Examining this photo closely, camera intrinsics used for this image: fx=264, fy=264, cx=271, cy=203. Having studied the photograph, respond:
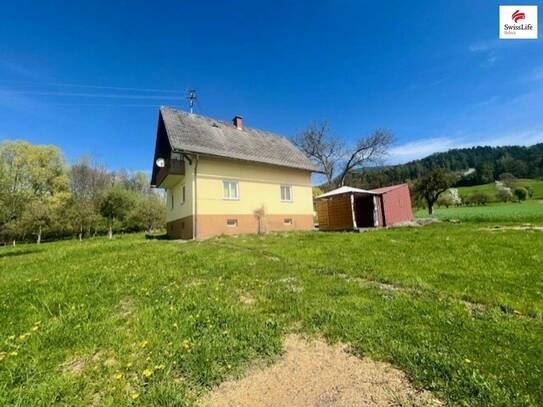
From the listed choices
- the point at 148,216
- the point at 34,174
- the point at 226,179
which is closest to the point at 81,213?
the point at 148,216

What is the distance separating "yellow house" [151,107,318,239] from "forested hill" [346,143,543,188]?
102 ft

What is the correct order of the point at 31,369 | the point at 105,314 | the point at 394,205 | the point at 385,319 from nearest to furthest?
A: the point at 31,369, the point at 385,319, the point at 105,314, the point at 394,205

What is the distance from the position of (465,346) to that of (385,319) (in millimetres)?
925

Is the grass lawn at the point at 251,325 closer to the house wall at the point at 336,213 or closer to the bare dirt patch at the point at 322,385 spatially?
the bare dirt patch at the point at 322,385

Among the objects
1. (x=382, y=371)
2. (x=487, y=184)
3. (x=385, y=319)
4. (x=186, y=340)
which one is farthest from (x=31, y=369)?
(x=487, y=184)

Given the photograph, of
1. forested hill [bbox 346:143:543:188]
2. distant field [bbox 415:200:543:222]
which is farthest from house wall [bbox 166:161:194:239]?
forested hill [bbox 346:143:543:188]

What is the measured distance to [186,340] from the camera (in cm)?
316

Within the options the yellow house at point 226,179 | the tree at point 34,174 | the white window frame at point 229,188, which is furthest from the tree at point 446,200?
the tree at point 34,174

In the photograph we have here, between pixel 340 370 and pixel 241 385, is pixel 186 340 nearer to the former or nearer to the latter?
pixel 241 385

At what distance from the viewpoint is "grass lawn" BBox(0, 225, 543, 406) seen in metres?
2.44

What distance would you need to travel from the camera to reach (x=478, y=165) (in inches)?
2539

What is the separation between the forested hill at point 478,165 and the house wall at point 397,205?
30.5m

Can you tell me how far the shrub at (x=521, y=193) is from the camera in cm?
4722

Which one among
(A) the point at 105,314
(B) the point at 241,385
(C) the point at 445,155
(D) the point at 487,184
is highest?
(C) the point at 445,155
